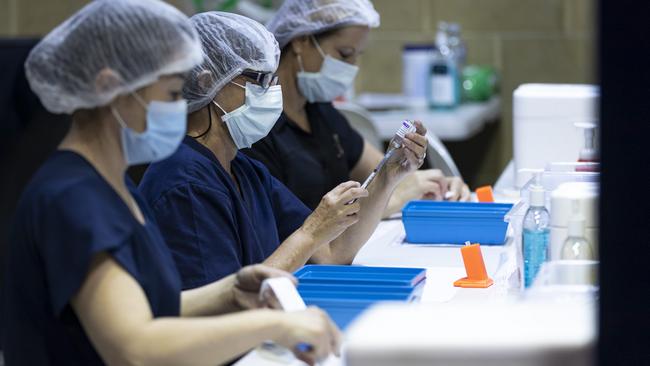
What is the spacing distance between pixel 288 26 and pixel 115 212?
1.38 m

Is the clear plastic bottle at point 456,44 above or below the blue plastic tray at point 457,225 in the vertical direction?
below

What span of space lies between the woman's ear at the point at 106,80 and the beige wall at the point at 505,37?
364cm

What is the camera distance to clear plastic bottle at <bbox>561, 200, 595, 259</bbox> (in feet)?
5.55

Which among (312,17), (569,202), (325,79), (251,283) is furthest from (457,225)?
(251,283)

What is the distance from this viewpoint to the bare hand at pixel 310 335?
4.98 ft

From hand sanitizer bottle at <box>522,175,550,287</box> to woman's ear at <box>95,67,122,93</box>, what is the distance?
2.50 ft

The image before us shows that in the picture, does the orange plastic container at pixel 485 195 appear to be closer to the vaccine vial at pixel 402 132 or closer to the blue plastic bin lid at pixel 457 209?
the blue plastic bin lid at pixel 457 209

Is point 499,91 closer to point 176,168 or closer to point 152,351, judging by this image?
point 176,168

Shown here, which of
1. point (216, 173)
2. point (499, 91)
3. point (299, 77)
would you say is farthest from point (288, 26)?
point (499, 91)

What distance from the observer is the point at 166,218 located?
6.68 ft

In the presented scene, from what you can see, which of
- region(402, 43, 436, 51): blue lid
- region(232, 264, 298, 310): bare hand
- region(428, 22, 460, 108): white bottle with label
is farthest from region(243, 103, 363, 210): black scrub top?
region(402, 43, 436, 51): blue lid

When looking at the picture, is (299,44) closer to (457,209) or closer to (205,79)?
(457,209)

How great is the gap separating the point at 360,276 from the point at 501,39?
3303mm

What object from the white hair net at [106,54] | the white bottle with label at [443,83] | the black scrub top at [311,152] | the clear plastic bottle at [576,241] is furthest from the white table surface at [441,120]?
the white hair net at [106,54]
